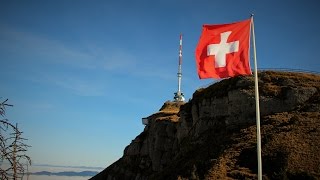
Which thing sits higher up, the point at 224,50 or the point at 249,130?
the point at 224,50

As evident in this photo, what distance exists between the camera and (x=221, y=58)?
20672 millimetres

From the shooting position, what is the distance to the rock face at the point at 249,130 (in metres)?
44.1

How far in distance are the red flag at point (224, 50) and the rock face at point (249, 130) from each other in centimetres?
2311

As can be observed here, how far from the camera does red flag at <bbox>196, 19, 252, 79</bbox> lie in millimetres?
20219

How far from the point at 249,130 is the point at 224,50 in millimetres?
35980

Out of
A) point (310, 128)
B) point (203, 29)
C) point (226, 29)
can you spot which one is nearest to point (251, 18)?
point (226, 29)

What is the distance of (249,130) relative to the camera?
5409 cm

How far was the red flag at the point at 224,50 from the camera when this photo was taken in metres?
20.2

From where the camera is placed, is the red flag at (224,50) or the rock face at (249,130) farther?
the rock face at (249,130)

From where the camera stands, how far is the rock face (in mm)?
44062

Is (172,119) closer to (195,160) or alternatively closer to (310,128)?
(195,160)

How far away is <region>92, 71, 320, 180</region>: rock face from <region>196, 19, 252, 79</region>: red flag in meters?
23.1

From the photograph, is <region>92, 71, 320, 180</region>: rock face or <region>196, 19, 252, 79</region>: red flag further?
<region>92, 71, 320, 180</region>: rock face

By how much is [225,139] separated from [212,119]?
28.2 feet
